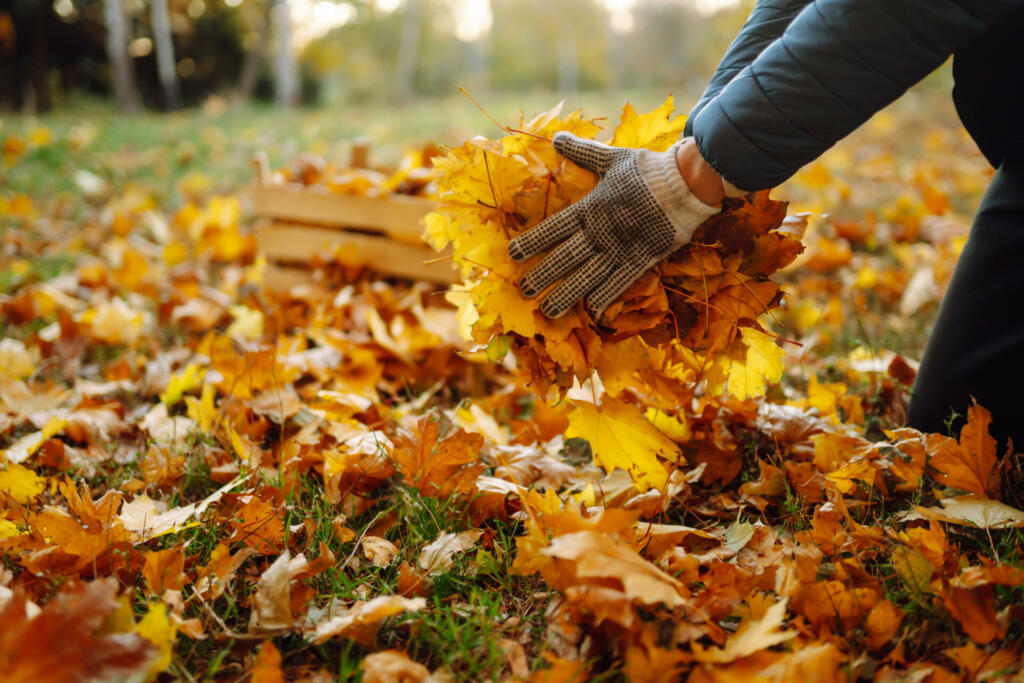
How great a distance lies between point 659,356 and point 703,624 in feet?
1.95

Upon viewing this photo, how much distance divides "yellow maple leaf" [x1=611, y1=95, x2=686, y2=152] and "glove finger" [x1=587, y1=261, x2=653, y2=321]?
27 cm

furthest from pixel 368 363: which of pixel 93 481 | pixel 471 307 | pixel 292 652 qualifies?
pixel 292 652

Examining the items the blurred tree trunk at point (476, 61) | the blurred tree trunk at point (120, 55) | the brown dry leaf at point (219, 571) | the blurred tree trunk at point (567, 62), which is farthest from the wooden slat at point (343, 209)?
the blurred tree trunk at point (567, 62)

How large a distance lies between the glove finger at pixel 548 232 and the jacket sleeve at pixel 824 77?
256 mm

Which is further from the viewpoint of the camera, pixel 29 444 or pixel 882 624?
pixel 29 444

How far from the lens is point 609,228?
48.4 inches

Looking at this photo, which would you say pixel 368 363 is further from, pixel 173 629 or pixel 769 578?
pixel 769 578

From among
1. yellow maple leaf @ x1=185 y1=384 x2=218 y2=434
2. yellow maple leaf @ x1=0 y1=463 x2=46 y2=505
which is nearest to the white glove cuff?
yellow maple leaf @ x1=185 y1=384 x2=218 y2=434

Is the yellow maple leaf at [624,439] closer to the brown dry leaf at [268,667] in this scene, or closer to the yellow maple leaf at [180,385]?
the brown dry leaf at [268,667]

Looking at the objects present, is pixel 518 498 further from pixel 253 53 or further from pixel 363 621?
pixel 253 53

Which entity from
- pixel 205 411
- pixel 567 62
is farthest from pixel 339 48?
pixel 205 411

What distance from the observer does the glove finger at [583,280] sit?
1.25 metres

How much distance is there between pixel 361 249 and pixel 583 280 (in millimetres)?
1722

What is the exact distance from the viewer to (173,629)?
95cm
